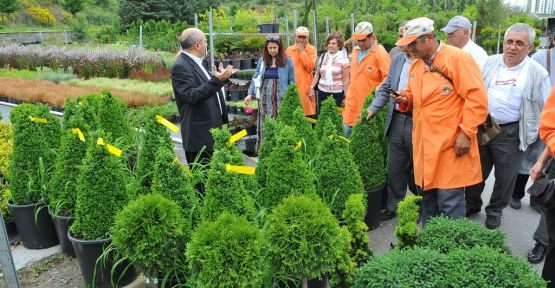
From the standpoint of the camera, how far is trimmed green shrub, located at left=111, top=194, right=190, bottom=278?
2074mm

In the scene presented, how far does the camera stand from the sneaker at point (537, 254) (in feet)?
11.5

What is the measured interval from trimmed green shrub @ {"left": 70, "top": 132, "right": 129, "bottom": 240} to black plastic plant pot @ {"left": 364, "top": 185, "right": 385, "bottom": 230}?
218cm

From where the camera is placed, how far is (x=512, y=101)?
→ 3809 mm

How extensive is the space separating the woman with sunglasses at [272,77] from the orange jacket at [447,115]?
99.7 inches

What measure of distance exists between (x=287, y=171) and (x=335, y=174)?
570mm

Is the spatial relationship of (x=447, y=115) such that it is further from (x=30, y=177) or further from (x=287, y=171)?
(x=30, y=177)

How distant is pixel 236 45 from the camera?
12.6 metres

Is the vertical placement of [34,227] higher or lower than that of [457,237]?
lower

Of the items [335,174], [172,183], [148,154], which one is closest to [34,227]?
[148,154]

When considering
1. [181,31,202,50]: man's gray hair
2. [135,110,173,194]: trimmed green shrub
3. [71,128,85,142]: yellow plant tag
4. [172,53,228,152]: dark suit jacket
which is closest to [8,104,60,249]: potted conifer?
[71,128,85,142]: yellow plant tag

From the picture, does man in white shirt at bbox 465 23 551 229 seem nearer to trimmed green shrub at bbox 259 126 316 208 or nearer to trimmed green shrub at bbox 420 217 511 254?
trimmed green shrub at bbox 420 217 511 254

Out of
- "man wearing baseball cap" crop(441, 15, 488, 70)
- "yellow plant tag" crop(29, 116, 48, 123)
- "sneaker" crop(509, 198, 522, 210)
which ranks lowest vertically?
"sneaker" crop(509, 198, 522, 210)

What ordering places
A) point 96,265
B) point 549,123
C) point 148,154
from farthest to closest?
point 148,154, point 96,265, point 549,123

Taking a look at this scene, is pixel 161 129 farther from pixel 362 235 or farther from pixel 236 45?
pixel 236 45
